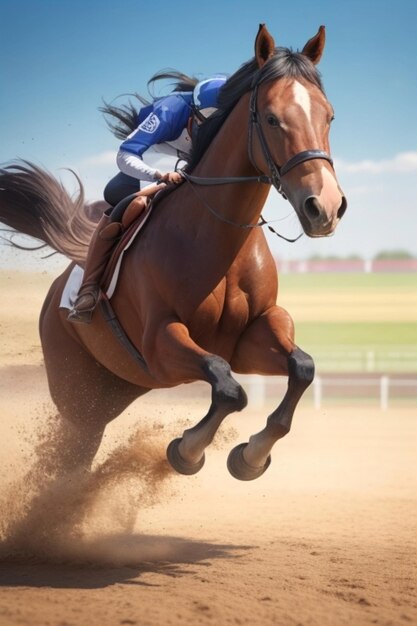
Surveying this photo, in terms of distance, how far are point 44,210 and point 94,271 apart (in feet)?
5.60

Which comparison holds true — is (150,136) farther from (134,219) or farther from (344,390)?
(344,390)

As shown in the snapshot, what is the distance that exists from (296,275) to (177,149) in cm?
4020

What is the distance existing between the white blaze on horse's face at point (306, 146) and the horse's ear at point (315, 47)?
341 millimetres

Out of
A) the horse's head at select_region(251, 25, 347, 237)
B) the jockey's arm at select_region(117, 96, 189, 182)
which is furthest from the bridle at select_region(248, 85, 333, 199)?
the jockey's arm at select_region(117, 96, 189, 182)

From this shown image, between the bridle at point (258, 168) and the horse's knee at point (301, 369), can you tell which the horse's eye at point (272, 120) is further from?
the horse's knee at point (301, 369)

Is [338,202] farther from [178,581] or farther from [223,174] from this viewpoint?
[178,581]

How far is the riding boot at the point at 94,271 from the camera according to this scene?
241 inches

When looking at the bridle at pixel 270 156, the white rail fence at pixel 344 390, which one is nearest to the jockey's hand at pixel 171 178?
the bridle at pixel 270 156

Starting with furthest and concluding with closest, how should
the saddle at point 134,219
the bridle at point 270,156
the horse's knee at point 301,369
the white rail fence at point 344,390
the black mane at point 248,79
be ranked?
the white rail fence at point 344,390 → the saddle at point 134,219 → the horse's knee at point 301,369 → the black mane at point 248,79 → the bridle at point 270,156

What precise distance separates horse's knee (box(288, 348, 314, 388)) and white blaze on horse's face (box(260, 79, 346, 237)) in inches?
37.1

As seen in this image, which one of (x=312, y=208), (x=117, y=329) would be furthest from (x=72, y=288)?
(x=312, y=208)

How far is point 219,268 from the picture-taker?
17.7 feet

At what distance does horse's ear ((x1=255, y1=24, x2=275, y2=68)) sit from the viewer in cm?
497

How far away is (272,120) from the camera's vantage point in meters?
4.83
